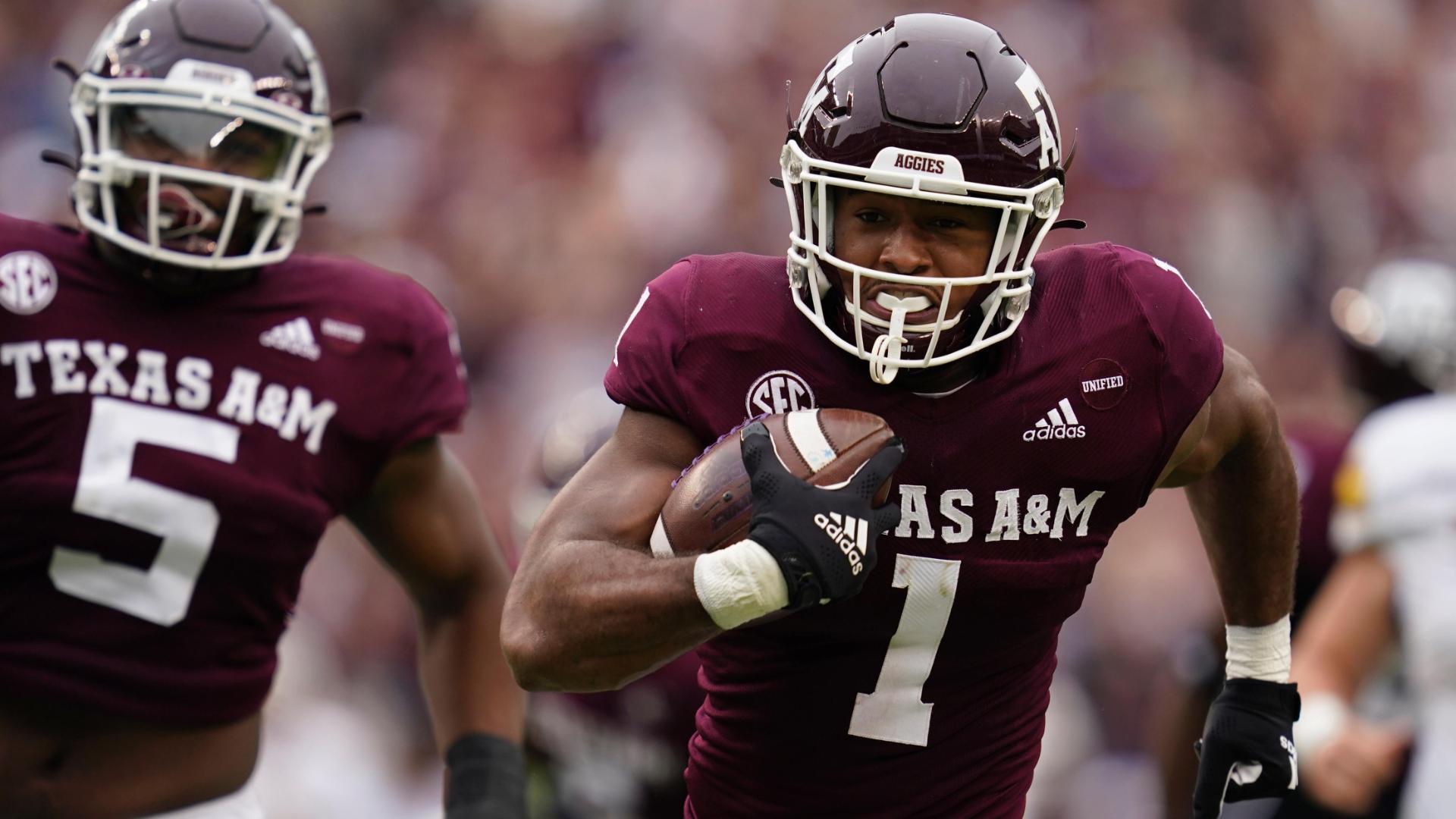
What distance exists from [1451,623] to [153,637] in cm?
264

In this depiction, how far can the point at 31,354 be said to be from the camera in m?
3.10

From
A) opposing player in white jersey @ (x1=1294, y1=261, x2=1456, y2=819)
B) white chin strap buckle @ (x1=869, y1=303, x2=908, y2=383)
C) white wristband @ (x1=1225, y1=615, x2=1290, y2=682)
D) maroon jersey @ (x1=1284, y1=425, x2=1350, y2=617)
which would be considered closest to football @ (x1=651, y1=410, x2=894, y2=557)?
white chin strap buckle @ (x1=869, y1=303, x2=908, y2=383)

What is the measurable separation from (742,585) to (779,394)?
42 cm

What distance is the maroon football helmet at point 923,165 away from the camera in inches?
102

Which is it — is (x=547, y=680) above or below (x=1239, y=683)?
above

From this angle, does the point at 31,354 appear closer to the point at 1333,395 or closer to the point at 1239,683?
the point at 1239,683

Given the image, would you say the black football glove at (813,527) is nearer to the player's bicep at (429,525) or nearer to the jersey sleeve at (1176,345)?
the jersey sleeve at (1176,345)

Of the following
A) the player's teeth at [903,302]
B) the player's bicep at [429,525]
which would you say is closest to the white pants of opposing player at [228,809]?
the player's bicep at [429,525]

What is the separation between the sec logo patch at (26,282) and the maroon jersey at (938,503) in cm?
105

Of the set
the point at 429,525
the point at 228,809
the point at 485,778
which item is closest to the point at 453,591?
the point at 429,525

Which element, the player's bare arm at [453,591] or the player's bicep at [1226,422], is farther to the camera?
the player's bare arm at [453,591]

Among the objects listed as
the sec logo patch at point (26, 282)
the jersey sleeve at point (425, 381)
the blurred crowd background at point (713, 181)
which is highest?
the sec logo patch at point (26, 282)

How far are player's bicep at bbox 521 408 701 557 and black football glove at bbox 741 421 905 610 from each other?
0.77ft

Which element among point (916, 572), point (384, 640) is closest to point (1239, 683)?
point (916, 572)
